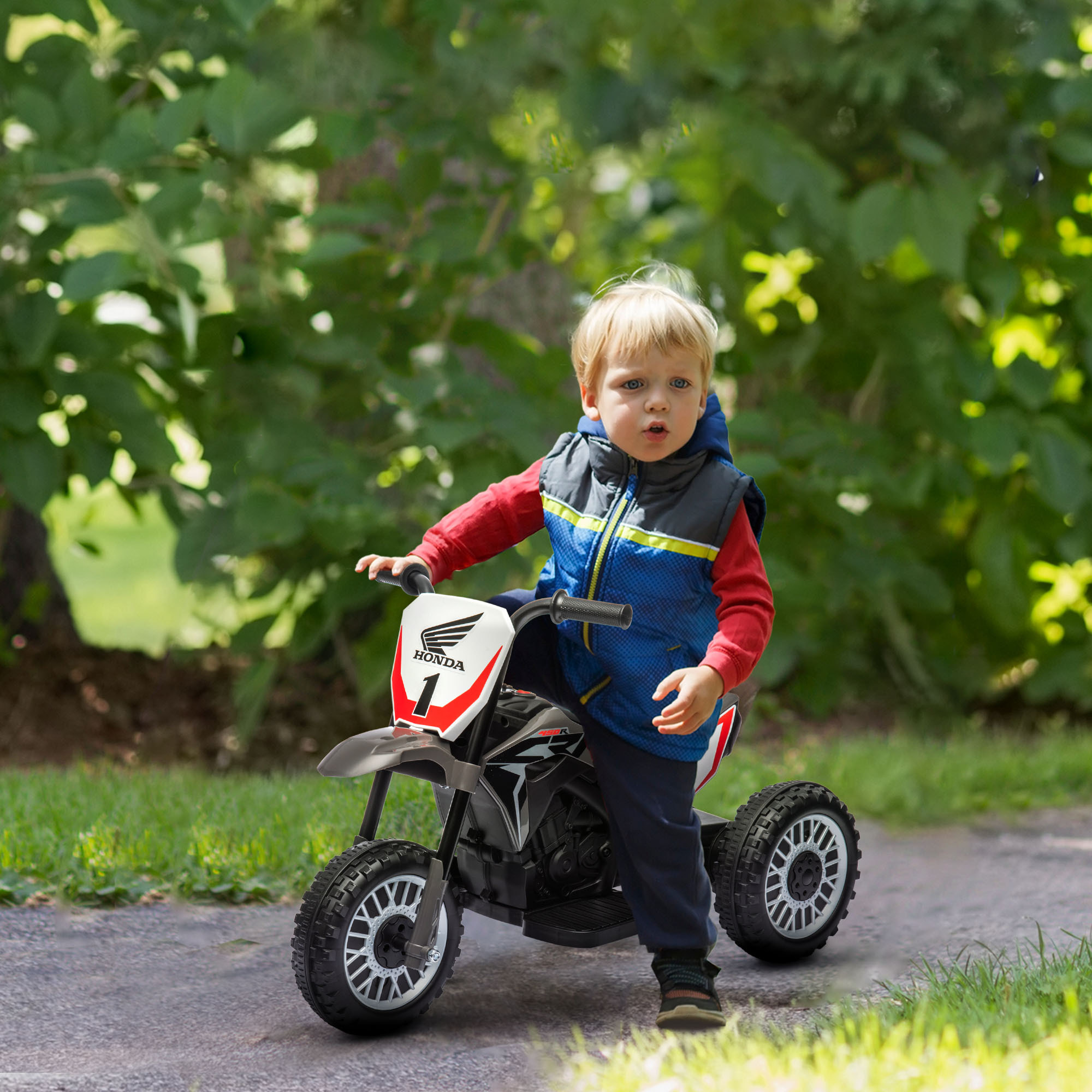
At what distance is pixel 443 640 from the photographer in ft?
8.61

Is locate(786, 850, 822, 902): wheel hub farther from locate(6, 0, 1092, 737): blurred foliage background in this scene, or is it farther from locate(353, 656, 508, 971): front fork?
locate(6, 0, 1092, 737): blurred foliage background

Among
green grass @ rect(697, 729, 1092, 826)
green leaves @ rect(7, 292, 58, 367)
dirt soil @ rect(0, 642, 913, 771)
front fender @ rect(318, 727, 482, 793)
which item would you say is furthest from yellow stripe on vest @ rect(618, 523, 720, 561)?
dirt soil @ rect(0, 642, 913, 771)

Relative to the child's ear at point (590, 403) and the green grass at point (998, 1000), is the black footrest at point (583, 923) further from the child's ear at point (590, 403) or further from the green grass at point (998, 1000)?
the child's ear at point (590, 403)

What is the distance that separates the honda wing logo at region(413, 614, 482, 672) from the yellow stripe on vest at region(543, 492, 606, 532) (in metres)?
0.31

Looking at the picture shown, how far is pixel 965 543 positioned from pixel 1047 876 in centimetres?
236

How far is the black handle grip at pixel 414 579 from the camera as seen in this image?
9.09 ft

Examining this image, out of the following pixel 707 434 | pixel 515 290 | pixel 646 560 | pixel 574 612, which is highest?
pixel 515 290

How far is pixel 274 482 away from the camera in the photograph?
4.54m

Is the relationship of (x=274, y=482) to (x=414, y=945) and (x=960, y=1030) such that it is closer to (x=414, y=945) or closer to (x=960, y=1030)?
(x=414, y=945)

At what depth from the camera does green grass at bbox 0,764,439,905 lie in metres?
3.45

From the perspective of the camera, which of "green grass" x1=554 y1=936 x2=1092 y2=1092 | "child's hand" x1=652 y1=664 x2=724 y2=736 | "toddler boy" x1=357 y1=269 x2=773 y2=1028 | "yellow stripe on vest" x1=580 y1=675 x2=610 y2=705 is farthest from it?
"yellow stripe on vest" x1=580 y1=675 x2=610 y2=705

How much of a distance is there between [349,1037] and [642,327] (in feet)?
4.92

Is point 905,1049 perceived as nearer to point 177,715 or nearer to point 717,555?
point 717,555

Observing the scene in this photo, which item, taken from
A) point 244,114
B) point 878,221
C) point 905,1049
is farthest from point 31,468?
point 905,1049
